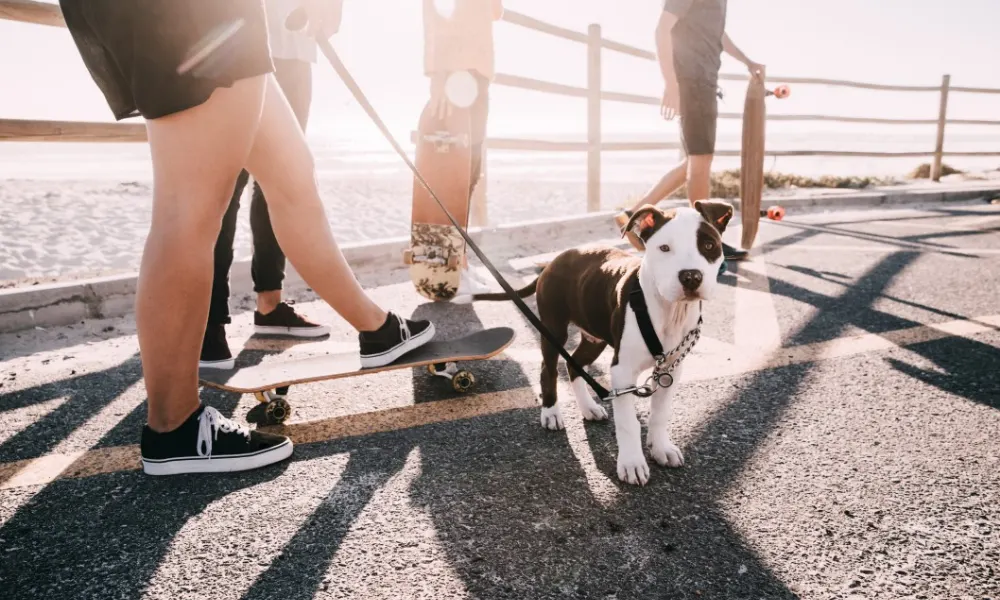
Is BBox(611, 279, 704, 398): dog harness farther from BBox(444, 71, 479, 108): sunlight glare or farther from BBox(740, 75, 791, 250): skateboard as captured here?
BBox(740, 75, 791, 250): skateboard

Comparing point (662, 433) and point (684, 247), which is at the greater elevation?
point (684, 247)

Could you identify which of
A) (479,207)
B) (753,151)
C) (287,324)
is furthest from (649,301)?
(479,207)

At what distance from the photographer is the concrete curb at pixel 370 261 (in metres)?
3.32

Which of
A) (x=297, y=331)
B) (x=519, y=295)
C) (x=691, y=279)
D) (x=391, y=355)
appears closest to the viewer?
(x=691, y=279)

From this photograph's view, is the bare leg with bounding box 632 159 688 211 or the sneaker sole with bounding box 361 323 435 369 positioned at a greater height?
the bare leg with bounding box 632 159 688 211

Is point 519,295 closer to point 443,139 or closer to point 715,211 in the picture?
point 715,211

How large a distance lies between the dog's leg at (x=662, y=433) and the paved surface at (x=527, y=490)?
46 millimetres

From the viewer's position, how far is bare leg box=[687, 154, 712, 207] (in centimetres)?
426

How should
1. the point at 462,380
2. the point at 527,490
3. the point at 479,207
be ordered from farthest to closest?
the point at 479,207
the point at 462,380
the point at 527,490

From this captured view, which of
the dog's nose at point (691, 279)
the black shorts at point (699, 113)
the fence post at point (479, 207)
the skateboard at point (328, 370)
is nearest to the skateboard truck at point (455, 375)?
the skateboard at point (328, 370)

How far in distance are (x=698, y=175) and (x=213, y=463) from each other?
3597 millimetres

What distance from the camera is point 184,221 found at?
1.71 metres

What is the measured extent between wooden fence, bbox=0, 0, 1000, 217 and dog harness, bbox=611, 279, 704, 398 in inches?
136

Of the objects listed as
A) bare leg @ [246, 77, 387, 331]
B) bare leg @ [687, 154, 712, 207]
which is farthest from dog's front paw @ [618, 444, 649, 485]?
bare leg @ [687, 154, 712, 207]
